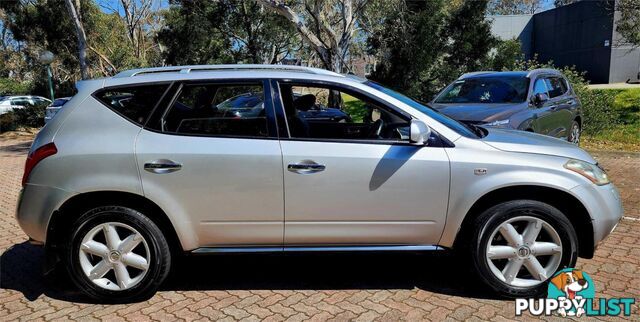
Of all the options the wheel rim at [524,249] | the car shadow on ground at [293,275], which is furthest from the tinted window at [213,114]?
the wheel rim at [524,249]

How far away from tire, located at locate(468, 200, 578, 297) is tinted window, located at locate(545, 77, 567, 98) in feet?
17.8

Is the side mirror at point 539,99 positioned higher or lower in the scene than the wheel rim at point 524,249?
higher

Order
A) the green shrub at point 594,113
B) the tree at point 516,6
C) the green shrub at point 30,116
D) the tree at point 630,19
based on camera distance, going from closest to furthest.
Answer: the green shrub at point 594,113, the tree at point 630,19, the green shrub at point 30,116, the tree at point 516,6

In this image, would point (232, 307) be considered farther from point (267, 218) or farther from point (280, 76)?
point (280, 76)

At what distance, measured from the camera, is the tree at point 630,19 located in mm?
17281

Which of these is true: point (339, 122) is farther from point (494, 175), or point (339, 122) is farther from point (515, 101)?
point (515, 101)

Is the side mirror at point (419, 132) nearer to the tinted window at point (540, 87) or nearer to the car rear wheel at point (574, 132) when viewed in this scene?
the tinted window at point (540, 87)

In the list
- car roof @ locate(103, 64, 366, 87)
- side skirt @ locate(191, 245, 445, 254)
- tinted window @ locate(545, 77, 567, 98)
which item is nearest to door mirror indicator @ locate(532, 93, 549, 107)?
tinted window @ locate(545, 77, 567, 98)

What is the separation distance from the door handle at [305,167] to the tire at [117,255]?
1086 mm

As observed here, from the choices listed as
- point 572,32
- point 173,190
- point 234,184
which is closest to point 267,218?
point 234,184

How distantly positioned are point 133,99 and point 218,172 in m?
0.91

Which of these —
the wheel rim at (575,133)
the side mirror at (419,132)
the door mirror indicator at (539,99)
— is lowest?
the wheel rim at (575,133)

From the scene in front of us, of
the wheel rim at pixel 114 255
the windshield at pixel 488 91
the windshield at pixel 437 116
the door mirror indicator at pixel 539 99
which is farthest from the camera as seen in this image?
the windshield at pixel 488 91

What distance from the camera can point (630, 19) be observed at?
18484 millimetres
